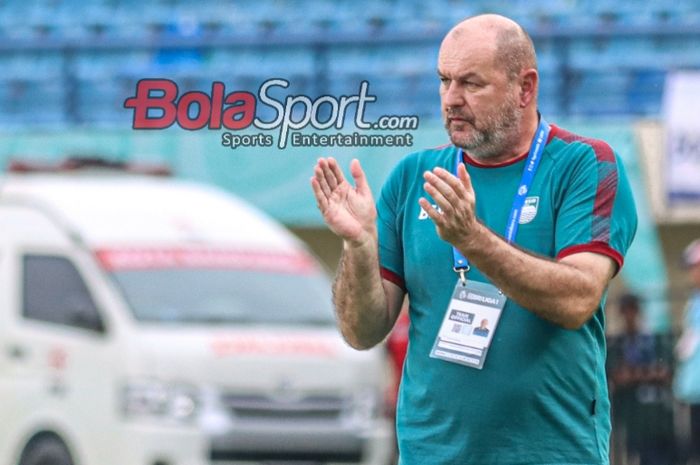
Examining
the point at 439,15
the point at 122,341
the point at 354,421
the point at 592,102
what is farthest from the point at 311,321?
the point at 439,15

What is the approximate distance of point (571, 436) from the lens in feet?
14.2

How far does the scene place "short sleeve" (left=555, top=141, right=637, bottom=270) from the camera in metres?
4.27

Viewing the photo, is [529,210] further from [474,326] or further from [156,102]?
[156,102]

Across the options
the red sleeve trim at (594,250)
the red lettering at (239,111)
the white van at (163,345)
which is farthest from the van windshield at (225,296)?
the red sleeve trim at (594,250)

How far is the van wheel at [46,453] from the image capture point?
10.0 meters

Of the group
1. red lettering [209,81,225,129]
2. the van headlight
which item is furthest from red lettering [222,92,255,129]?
the van headlight

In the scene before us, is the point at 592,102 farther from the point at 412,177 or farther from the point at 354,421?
Answer: the point at 412,177

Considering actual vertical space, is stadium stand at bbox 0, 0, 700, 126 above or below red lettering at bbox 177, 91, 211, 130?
above

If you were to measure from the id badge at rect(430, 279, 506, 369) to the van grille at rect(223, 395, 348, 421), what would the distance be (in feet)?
19.4

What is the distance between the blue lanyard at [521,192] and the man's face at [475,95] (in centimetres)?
10

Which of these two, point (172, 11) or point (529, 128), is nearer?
point (529, 128)

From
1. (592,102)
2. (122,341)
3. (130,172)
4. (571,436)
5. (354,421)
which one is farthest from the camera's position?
(592,102)

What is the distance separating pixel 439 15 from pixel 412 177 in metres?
13.4

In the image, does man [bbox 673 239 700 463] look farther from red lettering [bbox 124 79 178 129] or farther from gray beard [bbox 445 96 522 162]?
gray beard [bbox 445 96 522 162]
